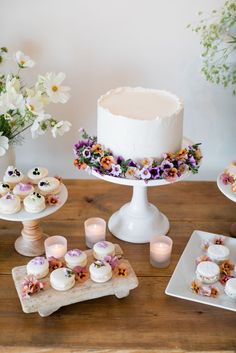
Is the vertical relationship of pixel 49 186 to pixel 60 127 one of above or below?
below

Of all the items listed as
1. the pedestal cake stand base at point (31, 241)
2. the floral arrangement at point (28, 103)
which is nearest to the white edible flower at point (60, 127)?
the floral arrangement at point (28, 103)

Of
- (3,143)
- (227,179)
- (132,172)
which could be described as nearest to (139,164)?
(132,172)

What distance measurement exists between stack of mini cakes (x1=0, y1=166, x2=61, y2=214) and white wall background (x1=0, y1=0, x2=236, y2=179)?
37 cm

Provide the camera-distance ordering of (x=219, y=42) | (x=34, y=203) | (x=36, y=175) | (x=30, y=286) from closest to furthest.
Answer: (x=30, y=286) < (x=34, y=203) < (x=36, y=175) < (x=219, y=42)

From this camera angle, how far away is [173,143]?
0.99 metres

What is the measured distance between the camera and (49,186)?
102 cm

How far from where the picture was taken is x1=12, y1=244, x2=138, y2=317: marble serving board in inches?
33.4

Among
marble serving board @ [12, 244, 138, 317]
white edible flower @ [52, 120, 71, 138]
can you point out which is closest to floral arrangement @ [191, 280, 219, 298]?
marble serving board @ [12, 244, 138, 317]

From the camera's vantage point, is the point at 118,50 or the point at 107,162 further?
the point at 118,50

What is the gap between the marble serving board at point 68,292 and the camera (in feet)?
2.78

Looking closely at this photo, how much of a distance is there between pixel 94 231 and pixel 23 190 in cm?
19

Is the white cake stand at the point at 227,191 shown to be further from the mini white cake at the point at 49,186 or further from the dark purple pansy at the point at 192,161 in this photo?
the mini white cake at the point at 49,186

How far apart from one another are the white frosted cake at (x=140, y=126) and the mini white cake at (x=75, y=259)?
9.2 inches

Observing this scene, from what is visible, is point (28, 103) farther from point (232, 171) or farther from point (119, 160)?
point (232, 171)
